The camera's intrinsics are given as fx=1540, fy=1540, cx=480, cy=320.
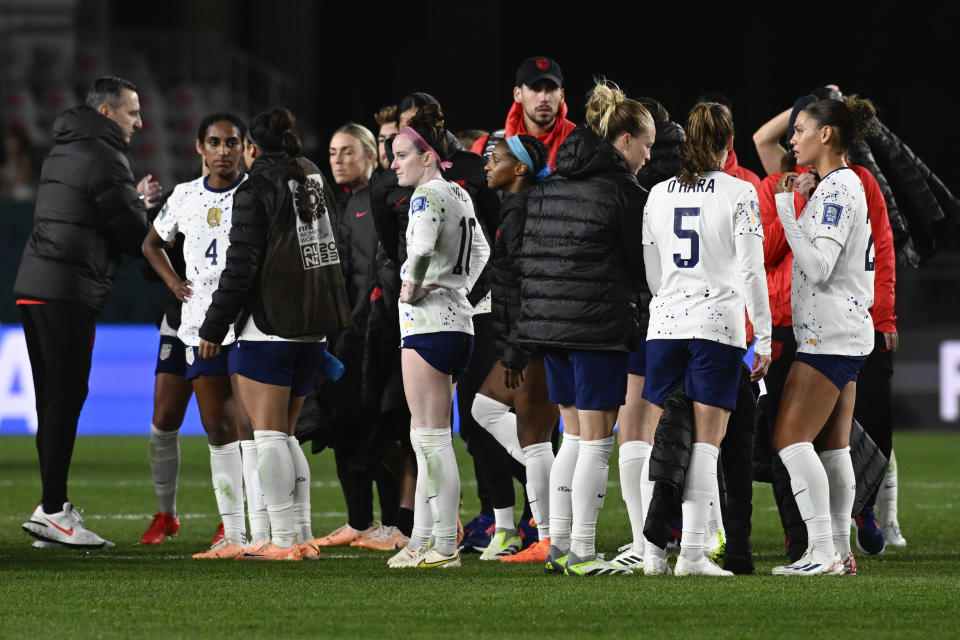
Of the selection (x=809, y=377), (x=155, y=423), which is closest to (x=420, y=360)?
(x=809, y=377)

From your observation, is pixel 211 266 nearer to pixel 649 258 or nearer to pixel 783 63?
pixel 649 258

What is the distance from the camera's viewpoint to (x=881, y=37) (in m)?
21.6

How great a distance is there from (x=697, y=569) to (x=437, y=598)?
3.42 ft

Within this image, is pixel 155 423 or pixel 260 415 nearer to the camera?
pixel 260 415

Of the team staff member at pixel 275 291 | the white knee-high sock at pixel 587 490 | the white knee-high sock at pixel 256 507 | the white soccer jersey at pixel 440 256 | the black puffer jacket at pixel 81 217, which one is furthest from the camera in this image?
the black puffer jacket at pixel 81 217

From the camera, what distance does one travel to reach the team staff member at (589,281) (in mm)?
5723

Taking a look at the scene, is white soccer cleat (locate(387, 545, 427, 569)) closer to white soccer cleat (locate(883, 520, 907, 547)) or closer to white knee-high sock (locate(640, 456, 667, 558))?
white knee-high sock (locate(640, 456, 667, 558))

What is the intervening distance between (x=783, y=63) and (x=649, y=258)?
1696 cm

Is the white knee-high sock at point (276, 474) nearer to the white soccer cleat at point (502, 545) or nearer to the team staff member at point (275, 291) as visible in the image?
the team staff member at point (275, 291)

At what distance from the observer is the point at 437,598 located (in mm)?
5270

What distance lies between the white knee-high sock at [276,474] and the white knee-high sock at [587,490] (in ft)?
4.25

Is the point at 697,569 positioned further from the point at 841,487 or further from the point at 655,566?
the point at 841,487

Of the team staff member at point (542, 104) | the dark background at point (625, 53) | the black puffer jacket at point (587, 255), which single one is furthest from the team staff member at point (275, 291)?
the dark background at point (625, 53)

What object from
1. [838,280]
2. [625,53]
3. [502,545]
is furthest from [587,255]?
[625,53]
